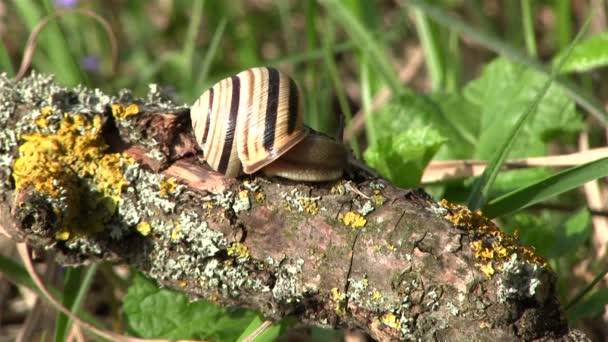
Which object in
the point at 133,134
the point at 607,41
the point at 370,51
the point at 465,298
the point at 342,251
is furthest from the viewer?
the point at 370,51

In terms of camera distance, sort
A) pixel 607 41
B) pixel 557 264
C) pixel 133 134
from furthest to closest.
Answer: pixel 607 41
pixel 557 264
pixel 133 134

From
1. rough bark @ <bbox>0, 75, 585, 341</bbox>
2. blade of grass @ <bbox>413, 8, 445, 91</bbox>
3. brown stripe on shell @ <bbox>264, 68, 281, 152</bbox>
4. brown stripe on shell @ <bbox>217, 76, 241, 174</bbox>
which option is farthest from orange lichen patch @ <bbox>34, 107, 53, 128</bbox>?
blade of grass @ <bbox>413, 8, 445, 91</bbox>

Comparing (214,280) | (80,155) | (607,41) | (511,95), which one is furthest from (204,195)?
(607,41)

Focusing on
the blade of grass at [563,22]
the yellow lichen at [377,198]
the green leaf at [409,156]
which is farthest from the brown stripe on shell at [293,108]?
the blade of grass at [563,22]

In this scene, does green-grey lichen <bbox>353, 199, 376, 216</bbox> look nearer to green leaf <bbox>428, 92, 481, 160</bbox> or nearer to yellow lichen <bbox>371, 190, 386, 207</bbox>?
yellow lichen <bbox>371, 190, 386, 207</bbox>

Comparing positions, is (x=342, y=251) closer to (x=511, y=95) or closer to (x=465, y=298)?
(x=465, y=298)

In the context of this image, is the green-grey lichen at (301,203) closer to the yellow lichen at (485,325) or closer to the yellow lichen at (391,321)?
the yellow lichen at (391,321)

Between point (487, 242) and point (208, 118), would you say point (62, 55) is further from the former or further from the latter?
point (487, 242)
